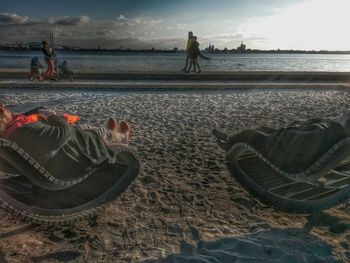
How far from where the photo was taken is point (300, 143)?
3156 millimetres

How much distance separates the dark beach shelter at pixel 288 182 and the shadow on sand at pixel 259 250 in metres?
0.33

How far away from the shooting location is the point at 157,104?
414 inches

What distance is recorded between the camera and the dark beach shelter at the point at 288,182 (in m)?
3.39

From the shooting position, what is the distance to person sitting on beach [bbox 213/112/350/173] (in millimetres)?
3033

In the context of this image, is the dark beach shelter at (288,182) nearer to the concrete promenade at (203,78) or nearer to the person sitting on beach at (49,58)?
the concrete promenade at (203,78)

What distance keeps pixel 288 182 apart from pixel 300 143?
792 millimetres

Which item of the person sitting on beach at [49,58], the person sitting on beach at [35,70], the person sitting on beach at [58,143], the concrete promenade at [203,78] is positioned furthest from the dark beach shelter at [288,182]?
the person sitting on beach at [49,58]

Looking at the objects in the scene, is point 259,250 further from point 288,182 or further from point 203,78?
point 203,78

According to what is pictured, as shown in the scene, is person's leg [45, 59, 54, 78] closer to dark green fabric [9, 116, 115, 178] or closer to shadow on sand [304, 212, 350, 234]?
dark green fabric [9, 116, 115, 178]

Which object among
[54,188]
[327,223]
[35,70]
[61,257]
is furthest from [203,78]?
[61,257]

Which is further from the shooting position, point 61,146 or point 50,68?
point 50,68

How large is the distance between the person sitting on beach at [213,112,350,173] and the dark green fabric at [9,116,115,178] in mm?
1585

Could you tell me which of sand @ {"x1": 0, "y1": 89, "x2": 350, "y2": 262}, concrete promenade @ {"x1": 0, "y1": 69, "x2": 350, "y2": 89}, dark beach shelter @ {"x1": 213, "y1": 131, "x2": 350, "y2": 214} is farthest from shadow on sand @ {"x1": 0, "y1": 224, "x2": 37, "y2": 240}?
concrete promenade @ {"x1": 0, "y1": 69, "x2": 350, "y2": 89}

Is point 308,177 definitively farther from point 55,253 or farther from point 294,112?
point 294,112
